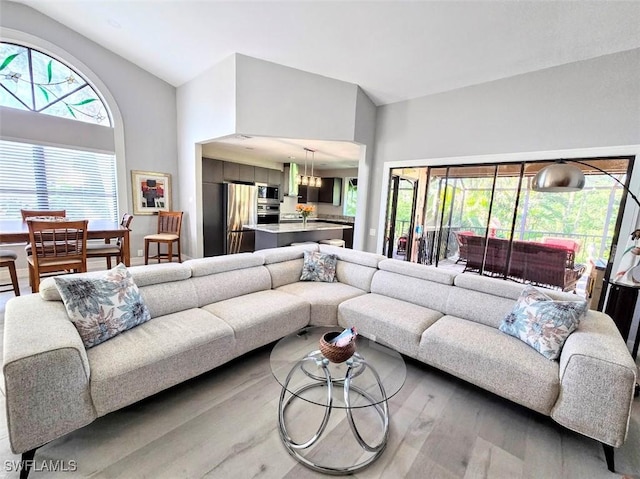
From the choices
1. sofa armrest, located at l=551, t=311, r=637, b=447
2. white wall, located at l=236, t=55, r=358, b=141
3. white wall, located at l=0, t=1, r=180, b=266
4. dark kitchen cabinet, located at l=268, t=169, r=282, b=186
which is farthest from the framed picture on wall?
sofa armrest, located at l=551, t=311, r=637, b=447

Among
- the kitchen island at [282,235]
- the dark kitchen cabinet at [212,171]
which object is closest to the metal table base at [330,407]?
the kitchen island at [282,235]

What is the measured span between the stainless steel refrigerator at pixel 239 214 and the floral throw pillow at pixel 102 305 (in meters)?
3.86

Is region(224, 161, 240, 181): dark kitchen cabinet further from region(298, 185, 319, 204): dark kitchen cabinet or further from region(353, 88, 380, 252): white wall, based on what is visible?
region(353, 88, 380, 252): white wall

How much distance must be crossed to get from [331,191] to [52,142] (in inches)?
237

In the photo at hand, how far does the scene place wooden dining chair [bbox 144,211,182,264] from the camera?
493cm

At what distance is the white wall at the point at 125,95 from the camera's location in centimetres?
395

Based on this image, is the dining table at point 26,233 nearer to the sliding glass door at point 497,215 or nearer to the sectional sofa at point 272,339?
the sectional sofa at point 272,339

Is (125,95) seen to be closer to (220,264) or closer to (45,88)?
(45,88)

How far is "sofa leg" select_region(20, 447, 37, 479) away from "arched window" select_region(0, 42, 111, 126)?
494cm

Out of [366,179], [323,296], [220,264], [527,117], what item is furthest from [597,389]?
[366,179]

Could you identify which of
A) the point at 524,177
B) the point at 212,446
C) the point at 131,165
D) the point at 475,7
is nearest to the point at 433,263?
the point at 524,177

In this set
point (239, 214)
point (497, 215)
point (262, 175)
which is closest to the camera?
point (497, 215)

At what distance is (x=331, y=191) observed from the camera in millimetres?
8258

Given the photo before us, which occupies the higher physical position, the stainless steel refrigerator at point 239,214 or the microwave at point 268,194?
the microwave at point 268,194
